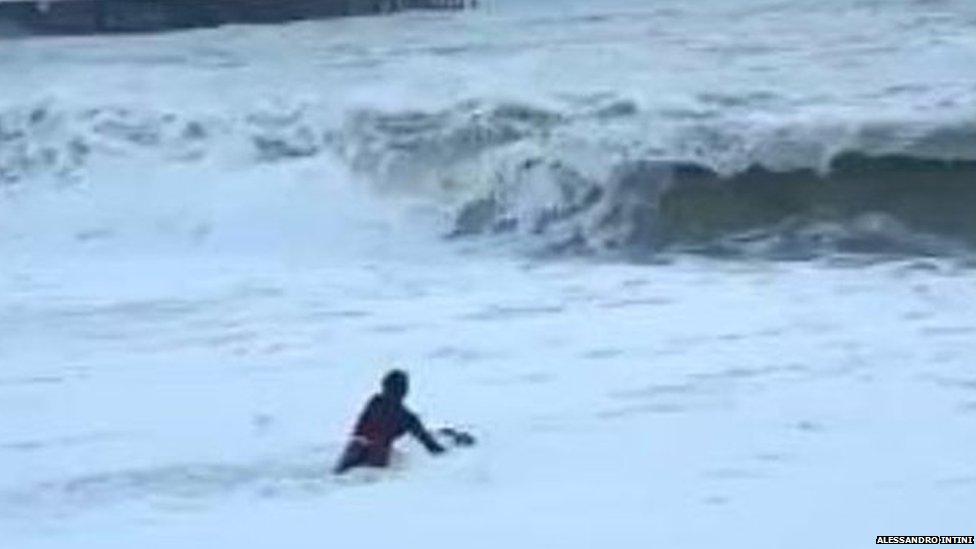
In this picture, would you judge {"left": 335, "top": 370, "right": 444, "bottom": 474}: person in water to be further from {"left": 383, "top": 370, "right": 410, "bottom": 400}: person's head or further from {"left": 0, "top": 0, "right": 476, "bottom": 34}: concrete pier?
{"left": 0, "top": 0, "right": 476, "bottom": 34}: concrete pier

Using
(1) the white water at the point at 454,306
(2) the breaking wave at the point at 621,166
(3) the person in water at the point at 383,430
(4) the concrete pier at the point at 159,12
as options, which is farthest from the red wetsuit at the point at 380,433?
(4) the concrete pier at the point at 159,12

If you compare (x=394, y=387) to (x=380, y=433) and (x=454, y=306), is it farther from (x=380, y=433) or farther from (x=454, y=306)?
(x=454, y=306)

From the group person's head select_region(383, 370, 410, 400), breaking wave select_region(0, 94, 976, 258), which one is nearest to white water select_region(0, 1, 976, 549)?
breaking wave select_region(0, 94, 976, 258)

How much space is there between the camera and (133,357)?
41.6 ft

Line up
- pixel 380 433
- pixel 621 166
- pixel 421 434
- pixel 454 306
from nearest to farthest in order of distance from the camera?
pixel 380 433 → pixel 421 434 → pixel 454 306 → pixel 621 166

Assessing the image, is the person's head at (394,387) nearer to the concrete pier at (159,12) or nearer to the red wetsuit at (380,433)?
the red wetsuit at (380,433)

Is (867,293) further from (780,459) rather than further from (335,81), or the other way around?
(335,81)

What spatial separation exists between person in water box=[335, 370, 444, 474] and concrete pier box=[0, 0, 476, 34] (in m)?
19.5

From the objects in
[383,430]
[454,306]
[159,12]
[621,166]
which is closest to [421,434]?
[383,430]

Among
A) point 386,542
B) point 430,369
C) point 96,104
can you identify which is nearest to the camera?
point 386,542

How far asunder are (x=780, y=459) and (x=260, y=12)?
20854mm

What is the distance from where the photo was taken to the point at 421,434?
31.6ft

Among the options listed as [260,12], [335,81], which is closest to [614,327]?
[335,81]

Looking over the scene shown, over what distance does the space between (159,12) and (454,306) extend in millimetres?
15480
